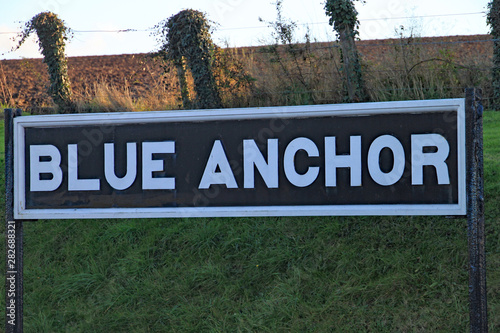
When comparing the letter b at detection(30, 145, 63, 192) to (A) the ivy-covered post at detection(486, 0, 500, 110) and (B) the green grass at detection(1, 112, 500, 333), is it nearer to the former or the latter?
(B) the green grass at detection(1, 112, 500, 333)

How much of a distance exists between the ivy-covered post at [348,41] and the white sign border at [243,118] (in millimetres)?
6682

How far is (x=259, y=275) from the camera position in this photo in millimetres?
4559

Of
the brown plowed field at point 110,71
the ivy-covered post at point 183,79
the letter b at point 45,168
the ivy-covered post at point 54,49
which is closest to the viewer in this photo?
the letter b at point 45,168

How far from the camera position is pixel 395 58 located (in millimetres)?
9836

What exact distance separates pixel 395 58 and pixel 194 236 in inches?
253

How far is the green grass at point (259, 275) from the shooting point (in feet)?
13.3

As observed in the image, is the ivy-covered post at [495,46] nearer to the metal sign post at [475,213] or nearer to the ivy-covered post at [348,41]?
the ivy-covered post at [348,41]

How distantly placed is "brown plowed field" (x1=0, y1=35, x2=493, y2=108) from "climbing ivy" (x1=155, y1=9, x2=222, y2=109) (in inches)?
38.7

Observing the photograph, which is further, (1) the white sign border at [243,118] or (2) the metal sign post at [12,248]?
(2) the metal sign post at [12,248]

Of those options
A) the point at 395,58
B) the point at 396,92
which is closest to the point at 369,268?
the point at 396,92

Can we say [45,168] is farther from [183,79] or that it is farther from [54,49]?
[54,49]

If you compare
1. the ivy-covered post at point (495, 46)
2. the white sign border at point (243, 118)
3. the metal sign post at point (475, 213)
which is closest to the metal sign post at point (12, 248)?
the white sign border at point (243, 118)

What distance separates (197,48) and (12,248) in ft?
24.0

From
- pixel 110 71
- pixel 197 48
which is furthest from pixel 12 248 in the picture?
pixel 110 71
